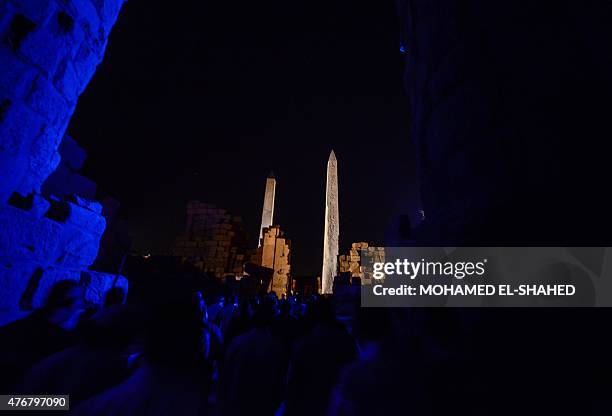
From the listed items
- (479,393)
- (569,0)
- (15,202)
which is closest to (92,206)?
(15,202)

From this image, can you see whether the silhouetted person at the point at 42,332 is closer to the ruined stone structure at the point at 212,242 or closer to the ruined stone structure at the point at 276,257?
the ruined stone structure at the point at 276,257

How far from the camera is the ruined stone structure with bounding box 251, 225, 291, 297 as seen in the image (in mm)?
14031

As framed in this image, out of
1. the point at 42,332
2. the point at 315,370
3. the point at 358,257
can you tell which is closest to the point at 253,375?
the point at 315,370

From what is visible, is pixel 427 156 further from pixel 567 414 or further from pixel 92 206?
pixel 92 206

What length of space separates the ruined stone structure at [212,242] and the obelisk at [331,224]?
20.4ft

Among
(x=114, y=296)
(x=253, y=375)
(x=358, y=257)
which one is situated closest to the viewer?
(x=253, y=375)

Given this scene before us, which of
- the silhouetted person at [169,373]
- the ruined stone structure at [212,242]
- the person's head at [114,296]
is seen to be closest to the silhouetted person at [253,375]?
the silhouetted person at [169,373]

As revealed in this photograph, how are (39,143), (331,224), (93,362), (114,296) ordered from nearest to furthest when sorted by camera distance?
(93,362) < (39,143) < (114,296) < (331,224)

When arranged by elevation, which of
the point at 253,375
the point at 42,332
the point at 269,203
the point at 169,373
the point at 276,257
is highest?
the point at 269,203

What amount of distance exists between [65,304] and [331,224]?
1864 centimetres

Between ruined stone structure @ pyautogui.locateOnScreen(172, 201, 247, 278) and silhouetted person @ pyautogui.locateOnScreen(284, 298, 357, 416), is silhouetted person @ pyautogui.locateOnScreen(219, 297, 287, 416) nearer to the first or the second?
silhouetted person @ pyautogui.locateOnScreen(284, 298, 357, 416)

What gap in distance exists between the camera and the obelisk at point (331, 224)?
60.8ft

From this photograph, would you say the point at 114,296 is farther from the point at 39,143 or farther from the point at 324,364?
the point at 324,364

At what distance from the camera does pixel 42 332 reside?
Answer: 2146mm
